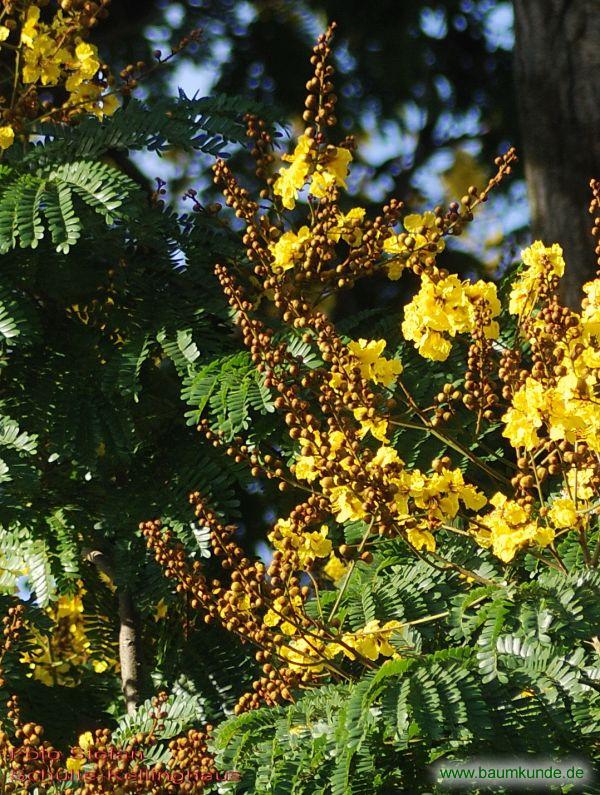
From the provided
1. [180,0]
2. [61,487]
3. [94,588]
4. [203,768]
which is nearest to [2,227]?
[61,487]

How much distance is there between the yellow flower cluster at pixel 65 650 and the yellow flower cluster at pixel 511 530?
1.51 meters

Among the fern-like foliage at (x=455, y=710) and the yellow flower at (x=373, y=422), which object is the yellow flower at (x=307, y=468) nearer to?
the yellow flower at (x=373, y=422)

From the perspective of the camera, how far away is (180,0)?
4.81 metres

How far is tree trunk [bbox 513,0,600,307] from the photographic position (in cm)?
322

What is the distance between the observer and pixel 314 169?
244 centimetres

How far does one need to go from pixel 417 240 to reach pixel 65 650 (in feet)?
5.32

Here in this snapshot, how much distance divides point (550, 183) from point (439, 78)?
157cm

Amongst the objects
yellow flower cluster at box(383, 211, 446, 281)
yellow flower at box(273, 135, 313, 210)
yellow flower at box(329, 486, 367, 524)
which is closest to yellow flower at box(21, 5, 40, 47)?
yellow flower at box(273, 135, 313, 210)

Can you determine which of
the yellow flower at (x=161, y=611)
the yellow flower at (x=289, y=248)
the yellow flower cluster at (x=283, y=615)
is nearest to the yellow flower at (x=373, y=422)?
the yellow flower cluster at (x=283, y=615)

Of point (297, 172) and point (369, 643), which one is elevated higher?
point (297, 172)

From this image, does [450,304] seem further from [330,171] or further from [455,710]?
[455,710]

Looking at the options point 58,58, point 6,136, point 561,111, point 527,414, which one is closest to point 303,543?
point 527,414

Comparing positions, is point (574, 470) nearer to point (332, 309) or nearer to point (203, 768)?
point (203, 768)

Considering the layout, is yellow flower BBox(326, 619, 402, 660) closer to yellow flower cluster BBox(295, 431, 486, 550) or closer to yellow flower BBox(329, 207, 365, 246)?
yellow flower cluster BBox(295, 431, 486, 550)
